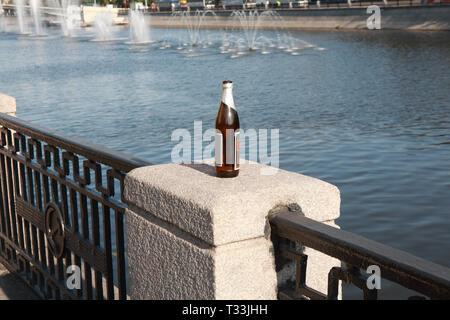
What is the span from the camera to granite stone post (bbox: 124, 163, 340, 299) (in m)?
2.38

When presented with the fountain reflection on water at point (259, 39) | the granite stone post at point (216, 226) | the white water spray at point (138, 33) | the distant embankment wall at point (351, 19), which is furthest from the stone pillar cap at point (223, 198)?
the white water spray at point (138, 33)

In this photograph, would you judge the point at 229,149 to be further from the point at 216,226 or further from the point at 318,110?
the point at 318,110

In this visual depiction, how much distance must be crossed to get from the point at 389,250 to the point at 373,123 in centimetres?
1481

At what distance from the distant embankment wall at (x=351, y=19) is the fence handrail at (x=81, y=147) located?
47.5 meters

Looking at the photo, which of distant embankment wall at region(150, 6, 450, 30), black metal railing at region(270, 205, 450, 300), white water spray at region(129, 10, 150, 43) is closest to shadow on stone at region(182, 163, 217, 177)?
black metal railing at region(270, 205, 450, 300)

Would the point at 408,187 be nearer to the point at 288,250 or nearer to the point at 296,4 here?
the point at 288,250

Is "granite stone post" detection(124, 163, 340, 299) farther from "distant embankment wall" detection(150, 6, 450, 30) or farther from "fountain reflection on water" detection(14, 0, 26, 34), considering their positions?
"fountain reflection on water" detection(14, 0, 26, 34)

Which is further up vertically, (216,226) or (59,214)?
(216,226)

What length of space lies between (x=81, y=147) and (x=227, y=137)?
1.10 meters

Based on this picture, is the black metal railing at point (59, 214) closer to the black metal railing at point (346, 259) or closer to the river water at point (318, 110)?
the black metal railing at point (346, 259)

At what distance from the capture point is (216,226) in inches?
91.4

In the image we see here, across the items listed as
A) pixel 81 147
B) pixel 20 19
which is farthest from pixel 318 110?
pixel 20 19

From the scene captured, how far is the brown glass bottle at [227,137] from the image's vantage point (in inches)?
108
